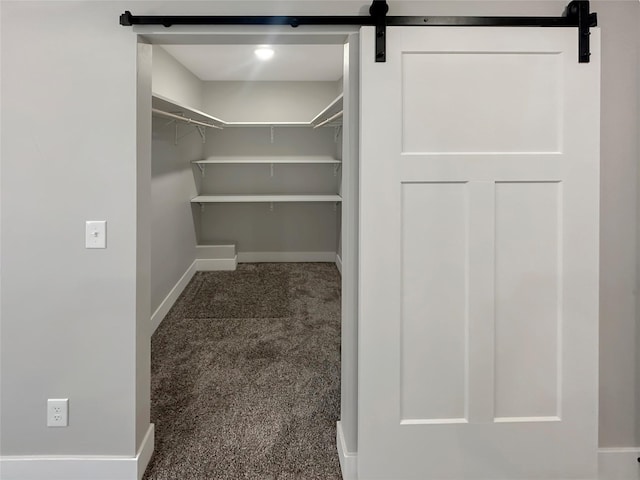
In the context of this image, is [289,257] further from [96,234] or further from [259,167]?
[96,234]

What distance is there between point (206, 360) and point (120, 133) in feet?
5.91

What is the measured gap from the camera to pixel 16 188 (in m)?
1.71

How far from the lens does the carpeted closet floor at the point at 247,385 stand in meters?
1.94

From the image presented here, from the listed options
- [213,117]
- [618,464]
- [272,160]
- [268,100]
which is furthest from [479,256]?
[268,100]

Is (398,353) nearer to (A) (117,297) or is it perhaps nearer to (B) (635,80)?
(A) (117,297)

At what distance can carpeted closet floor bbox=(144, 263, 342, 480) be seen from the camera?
1944mm

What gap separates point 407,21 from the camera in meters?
1.62

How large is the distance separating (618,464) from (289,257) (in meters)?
4.45

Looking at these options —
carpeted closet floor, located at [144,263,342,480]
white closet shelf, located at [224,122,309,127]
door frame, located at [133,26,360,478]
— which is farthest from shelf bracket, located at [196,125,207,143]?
door frame, located at [133,26,360,478]

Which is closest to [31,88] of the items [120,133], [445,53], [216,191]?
[120,133]

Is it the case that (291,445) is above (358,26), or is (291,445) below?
below

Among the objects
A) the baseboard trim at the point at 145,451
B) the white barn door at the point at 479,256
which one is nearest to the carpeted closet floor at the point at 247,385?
the baseboard trim at the point at 145,451

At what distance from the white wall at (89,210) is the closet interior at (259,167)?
2.80 metres

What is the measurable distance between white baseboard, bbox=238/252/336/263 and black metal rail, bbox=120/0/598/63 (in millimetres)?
4334
